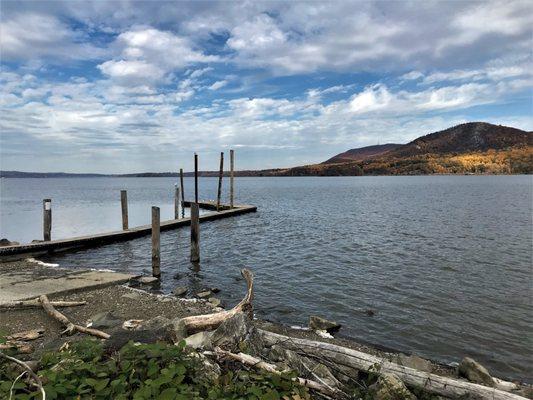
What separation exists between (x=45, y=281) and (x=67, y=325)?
14.3 ft

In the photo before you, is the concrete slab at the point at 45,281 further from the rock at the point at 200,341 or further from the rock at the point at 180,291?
the rock at the point at 200,341

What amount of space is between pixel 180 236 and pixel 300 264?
29.0ft

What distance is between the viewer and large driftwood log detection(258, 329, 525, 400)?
4668 millimetres

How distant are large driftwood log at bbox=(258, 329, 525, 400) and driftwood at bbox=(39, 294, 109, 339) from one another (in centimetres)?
284

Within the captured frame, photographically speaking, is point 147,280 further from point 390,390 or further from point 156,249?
point 390,390

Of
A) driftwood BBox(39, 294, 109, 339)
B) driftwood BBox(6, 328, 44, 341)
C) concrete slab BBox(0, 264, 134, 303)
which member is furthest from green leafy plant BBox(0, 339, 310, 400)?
concrete slab BBox(0, 264, 134, 303)

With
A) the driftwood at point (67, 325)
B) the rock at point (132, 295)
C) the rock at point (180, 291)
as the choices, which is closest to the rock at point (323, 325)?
the rock at point (180, 291)

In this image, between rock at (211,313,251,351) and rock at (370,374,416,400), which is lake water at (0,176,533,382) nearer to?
rock at (370,374,416,400)

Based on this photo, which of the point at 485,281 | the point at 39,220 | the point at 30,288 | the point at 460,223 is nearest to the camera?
the point at 30,288

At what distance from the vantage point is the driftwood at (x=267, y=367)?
4.48m

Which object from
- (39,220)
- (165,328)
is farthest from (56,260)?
(39,220)

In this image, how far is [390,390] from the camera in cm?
464

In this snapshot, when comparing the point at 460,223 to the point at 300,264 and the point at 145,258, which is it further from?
the point at 145,258

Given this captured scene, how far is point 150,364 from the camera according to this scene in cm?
421
